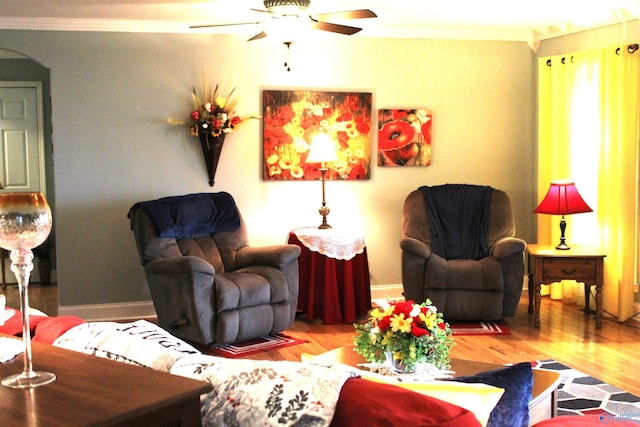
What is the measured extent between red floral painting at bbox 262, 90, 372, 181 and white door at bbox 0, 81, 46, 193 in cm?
298

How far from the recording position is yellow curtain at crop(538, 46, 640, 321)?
557 cm

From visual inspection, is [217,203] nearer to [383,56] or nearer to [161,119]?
[161,119]

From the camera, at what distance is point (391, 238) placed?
6594 millimetres

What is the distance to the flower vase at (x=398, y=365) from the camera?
3.04 meters

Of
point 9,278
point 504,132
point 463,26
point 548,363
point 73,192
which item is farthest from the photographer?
point 9,278

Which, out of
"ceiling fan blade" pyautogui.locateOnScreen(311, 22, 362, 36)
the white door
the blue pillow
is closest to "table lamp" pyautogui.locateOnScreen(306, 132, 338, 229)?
"ceiling fan blade" pyautogui.locateOnScreen(311, 22, 362, 36)

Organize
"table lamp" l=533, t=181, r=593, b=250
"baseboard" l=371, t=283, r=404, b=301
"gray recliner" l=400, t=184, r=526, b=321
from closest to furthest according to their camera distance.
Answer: "gray recliner" l=400, t=184, r=526, b=321, "table lamp" l=533, t=181, r=593, b=250, "baseboard" l=371, t=283, r=404, b=301

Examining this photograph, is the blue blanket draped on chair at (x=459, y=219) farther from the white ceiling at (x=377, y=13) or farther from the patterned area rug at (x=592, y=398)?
the patterned area rug at (x=592, y=398)

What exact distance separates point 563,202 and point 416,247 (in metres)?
1.16

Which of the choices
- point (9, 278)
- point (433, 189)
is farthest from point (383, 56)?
point (9, 278)

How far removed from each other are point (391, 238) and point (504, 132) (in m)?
1.40

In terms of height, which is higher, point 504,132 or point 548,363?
point 504,132

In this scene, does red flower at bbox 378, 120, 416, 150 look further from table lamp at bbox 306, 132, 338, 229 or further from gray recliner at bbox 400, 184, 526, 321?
gray recliner at bbox 400, 184, 526, 321

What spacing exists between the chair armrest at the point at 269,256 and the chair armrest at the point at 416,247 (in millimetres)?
805
